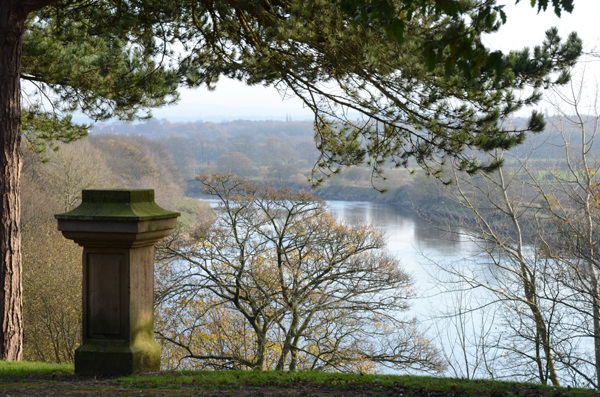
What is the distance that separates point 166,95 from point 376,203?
26503 millimetres

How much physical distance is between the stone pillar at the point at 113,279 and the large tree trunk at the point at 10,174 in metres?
2.51

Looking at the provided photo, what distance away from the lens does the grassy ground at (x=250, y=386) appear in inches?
129

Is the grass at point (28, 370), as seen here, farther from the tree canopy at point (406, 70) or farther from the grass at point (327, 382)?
the tree canopy at point (406, 70)

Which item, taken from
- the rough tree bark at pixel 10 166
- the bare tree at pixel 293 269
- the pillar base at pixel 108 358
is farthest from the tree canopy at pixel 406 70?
the bare tree at pixel 293 269

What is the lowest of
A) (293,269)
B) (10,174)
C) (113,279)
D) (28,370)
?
(28,370)

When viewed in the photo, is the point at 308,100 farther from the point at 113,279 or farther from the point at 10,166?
the point at 113,279

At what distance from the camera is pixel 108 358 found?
371 centimetres

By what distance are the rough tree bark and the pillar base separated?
8.30 ft

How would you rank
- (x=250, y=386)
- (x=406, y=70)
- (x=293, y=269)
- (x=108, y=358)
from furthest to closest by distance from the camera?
(x=293, y=269), (x=406, y=70), (x=108, y=358), (x=250, y=386)

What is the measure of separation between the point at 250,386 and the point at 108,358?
0.97 meters

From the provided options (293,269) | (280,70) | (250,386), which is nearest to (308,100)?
(280,70)

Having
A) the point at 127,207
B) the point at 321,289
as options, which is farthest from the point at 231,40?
the point at 321,289

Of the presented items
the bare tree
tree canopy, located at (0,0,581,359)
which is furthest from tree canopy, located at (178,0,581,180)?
the bare tree

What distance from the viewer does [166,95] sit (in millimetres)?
8484
